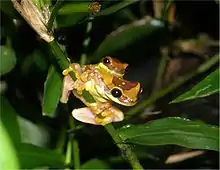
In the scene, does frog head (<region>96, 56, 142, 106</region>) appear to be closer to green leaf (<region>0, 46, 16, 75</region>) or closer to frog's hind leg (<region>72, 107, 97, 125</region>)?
frog's hind leg (<region>72, 107, 97, 125</region>)

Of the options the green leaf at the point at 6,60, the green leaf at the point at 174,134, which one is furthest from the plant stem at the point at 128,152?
the green leaf at the point at 6,60

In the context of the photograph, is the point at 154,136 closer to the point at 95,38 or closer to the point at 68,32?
the point at 68,32

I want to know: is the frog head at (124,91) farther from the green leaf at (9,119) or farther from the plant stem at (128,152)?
the green leaf at (9,119)

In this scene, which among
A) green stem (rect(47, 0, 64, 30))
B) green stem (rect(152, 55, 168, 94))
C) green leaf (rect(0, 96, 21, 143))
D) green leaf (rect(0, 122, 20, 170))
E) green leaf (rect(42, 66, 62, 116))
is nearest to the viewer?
green leaf (rect(0, 122, 20, 170))

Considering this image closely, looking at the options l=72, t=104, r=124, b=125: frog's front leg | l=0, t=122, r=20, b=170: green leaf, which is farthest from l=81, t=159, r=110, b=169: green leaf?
l=0, t=122, r=20, b=170: green leaf

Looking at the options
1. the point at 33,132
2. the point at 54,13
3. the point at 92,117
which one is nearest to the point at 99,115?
the point at 92,117
